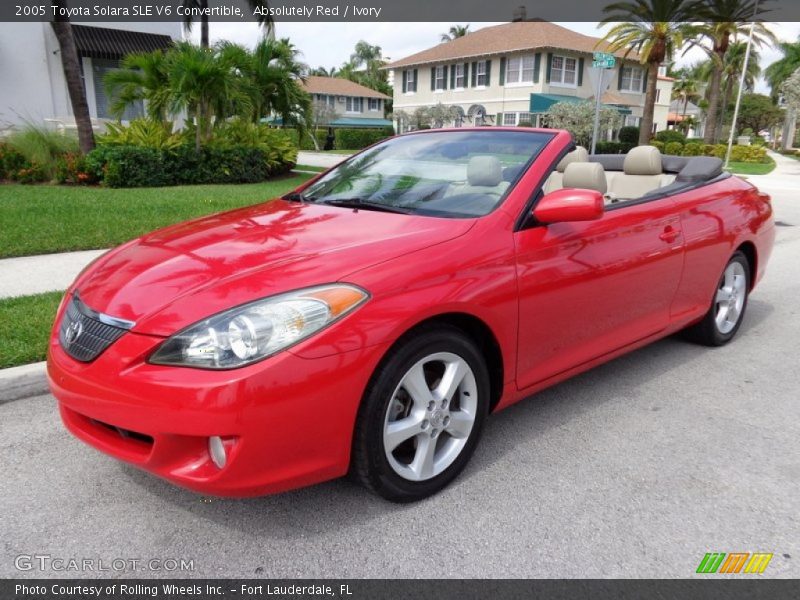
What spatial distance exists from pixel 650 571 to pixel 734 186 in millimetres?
3290

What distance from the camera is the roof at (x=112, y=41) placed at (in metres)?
20.8

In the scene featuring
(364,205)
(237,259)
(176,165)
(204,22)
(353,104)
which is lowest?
(176,165)

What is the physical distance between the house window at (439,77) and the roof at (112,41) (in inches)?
986

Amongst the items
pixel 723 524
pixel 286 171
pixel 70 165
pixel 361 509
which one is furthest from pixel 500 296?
pixel 286 171

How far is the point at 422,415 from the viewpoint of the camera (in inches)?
104

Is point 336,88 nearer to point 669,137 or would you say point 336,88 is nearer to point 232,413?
point 669,137

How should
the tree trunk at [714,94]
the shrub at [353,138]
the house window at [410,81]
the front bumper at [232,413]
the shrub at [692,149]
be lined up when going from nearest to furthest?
the front bumper at [232,413]
the tree trunk at [714,94]
the shrub at [692,149]
the shrub at [353,138]
the house window at [410,81]

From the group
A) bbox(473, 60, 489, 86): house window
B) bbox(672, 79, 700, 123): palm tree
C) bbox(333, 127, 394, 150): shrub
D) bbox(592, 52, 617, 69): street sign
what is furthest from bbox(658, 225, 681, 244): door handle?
bbox(672, 79, 700, 123): palm tree

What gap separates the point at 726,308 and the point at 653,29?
1103 inches

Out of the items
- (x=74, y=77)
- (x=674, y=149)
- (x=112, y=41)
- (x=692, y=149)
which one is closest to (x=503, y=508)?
(x=74, y=77)

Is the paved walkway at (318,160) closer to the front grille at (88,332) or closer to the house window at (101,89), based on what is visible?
the house window at (101,89)

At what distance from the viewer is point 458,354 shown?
2734 millimetres

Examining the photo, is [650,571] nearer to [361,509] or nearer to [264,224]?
[361,509]

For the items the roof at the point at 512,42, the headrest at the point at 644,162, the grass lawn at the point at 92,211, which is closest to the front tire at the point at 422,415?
the headrest at the point at 644,162
